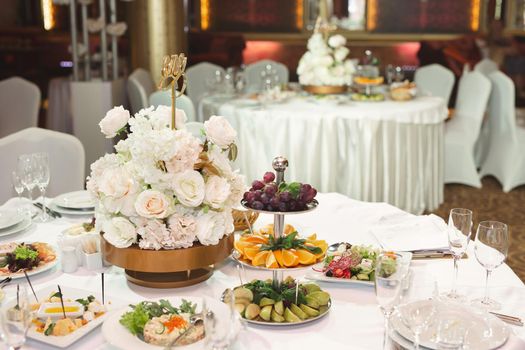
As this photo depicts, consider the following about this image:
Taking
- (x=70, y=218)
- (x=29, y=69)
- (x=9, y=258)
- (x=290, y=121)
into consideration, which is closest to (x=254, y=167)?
(x=290, y=121)

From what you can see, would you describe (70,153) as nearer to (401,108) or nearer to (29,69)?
(401,108)

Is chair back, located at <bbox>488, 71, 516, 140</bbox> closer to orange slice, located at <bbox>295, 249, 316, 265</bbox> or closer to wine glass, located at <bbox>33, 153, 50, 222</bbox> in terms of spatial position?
wine glass, located at <bbox>33, 153, 50, 222</bbox>

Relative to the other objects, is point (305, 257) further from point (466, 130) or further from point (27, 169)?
point (466, 130)

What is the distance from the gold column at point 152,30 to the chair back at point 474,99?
317cm

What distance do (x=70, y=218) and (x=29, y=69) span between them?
8.07m

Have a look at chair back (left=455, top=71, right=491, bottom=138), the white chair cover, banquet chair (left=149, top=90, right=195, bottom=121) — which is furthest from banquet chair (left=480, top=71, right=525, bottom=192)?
banquet chair (left=149, top=90, right=195, bottom=121)

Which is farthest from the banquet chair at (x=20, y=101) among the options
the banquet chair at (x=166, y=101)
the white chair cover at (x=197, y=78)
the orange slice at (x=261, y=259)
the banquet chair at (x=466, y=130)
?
the orange slice at (x=261, y=259)

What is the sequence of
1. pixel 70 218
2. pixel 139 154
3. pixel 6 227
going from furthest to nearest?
pixel 70 218 → pixel 6 227 → pixel 139 154

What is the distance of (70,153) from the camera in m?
3.06

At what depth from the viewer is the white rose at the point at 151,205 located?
1.66 metres

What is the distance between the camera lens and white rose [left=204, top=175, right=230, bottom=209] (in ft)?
5.60

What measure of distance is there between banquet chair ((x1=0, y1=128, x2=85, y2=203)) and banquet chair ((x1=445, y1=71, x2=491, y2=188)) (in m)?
3.57

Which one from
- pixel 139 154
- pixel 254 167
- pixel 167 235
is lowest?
pixel 254 167

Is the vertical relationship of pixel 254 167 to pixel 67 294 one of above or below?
below
